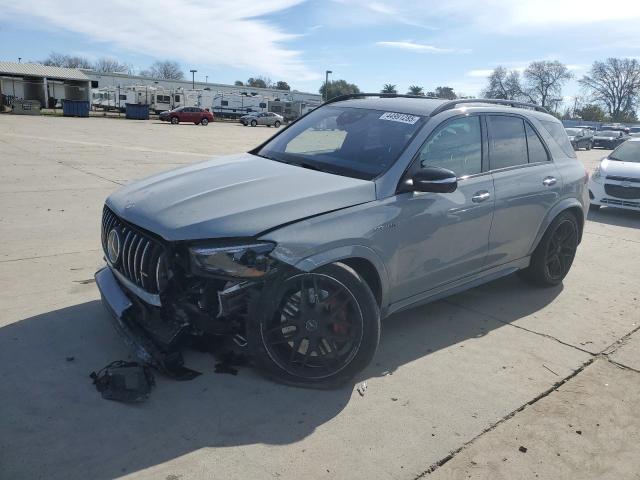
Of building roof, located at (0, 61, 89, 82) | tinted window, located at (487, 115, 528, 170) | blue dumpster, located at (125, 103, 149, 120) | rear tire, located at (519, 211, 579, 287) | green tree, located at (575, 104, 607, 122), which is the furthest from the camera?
green tree, located at (575, 104, 607, 122)

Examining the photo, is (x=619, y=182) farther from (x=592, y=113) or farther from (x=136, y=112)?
(x=592, y=113)

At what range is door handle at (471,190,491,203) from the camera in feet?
14.0

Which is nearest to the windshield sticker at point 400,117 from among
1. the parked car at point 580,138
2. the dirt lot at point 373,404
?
the dirt lot at point 373,404

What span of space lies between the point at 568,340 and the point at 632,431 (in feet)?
4.05

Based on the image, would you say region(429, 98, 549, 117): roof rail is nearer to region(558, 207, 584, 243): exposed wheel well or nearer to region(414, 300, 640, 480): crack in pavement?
region(558, 207, 584, 243): exposed wheel well

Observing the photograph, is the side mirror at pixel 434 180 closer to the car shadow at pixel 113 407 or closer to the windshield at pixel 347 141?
the windshield at pixel 347 141

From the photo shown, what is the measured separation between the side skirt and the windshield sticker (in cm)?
132

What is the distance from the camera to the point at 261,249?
3107 millimetres

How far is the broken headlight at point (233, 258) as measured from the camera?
309cm

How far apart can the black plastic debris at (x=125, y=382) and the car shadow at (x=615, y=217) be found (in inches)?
357

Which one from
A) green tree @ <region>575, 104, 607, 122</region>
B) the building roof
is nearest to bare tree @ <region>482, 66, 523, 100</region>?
green tree @ <region>575, 104, 607, 122</region>

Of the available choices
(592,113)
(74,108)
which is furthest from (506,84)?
(74,108)

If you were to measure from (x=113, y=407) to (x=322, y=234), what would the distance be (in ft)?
5.15

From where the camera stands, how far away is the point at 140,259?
10.9 ft
